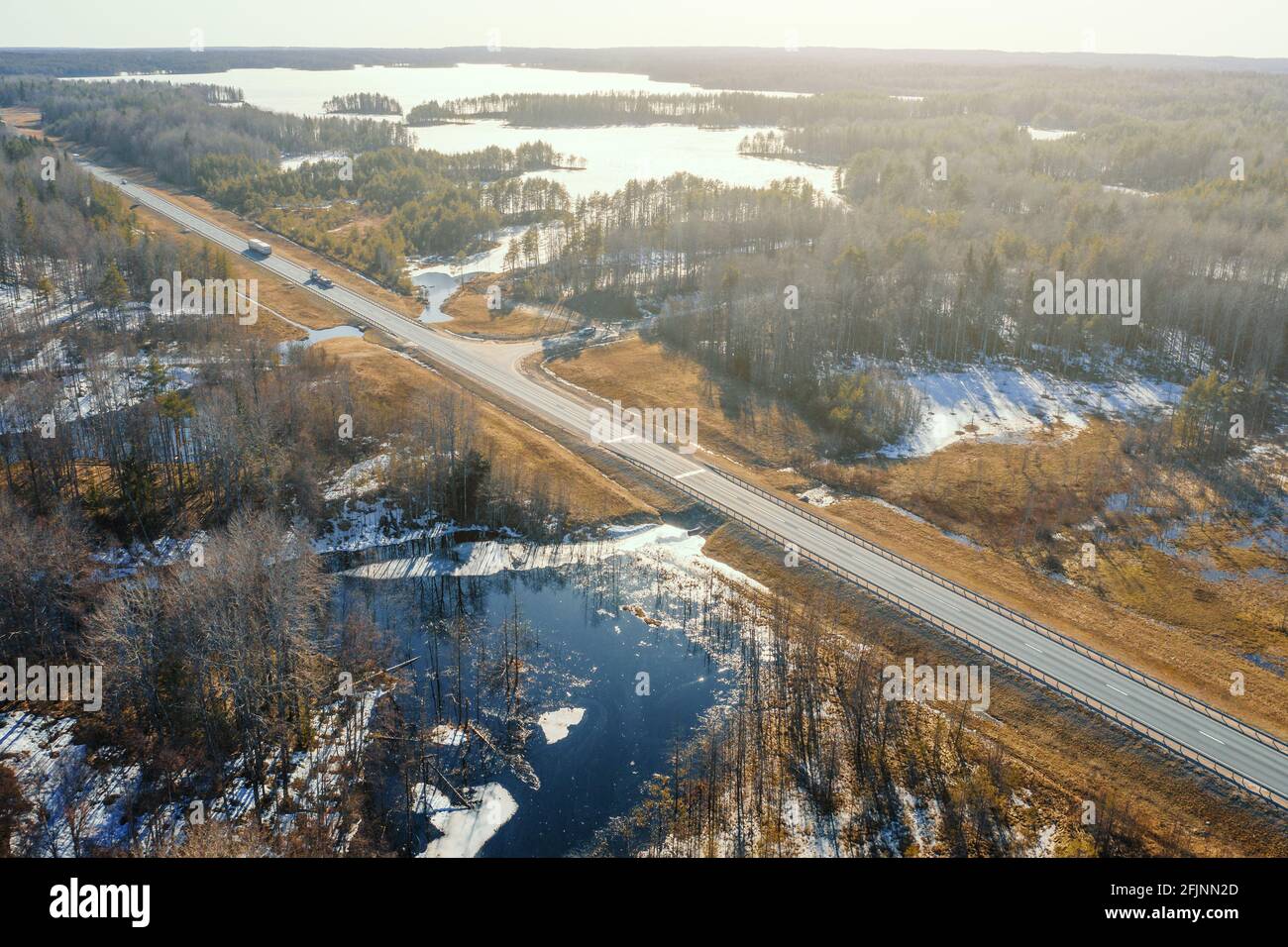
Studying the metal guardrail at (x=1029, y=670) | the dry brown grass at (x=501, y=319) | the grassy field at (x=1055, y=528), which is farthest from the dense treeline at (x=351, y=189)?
the metal guardrail at (x=1029, y=670)

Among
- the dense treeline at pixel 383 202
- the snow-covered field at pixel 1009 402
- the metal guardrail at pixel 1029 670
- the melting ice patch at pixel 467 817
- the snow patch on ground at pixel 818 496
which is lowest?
the melting ice patch at pixel 467 817

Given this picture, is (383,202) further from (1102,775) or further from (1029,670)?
(1102,775)

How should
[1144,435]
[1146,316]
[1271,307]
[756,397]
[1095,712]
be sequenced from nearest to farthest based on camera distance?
[1095,712] < [1144,435] < [756,397] < [1271,307] < [1146,316]

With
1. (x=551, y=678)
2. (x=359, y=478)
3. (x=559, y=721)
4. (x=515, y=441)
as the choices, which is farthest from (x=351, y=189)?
(x=559, y=721)

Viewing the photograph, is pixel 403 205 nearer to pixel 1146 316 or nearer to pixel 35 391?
pixel 35 391

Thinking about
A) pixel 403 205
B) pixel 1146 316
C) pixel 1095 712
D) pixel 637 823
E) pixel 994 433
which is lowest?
pixel 637 823

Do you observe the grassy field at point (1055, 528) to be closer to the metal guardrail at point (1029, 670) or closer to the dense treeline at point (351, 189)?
the metal guardrail at point (1029, 670)

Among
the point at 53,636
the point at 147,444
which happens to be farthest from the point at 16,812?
the point at 147,444
